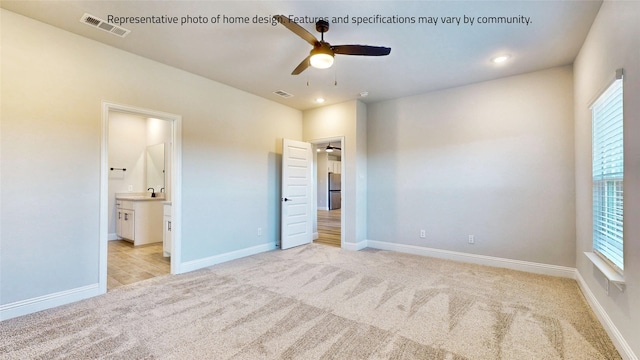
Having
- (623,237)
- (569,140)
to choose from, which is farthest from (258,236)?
(569,140)

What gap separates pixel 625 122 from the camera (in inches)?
77.5

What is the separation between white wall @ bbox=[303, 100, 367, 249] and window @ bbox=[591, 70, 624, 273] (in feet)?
9.99

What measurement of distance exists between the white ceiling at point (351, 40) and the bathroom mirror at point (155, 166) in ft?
9.33

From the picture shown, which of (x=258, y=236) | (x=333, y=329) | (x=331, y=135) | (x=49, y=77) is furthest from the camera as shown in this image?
(x=331, y=135)

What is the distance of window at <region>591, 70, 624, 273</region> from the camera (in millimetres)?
2145

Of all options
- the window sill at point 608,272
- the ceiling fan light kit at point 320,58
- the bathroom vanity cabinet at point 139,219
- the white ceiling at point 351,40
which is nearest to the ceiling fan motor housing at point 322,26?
the white ceiling at point 351,40

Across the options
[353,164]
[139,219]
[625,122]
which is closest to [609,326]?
[625,122]

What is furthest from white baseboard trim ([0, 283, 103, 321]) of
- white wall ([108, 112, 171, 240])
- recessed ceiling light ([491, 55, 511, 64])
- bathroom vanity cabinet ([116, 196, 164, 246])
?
recessed ceiling light ([491, 55, 511, 64])

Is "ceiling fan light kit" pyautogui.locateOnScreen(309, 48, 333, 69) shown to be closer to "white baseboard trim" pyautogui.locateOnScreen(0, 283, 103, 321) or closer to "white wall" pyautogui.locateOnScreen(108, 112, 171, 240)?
"white baseboard trim" pyautogui.locateOnScreen(0, 283, 103, 321)

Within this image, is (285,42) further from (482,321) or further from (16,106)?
(482,321)

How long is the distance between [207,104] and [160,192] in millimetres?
2944

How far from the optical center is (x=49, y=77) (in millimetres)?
2719

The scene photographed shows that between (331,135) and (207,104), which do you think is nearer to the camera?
(207,104)

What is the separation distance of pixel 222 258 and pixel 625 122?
4534mm
